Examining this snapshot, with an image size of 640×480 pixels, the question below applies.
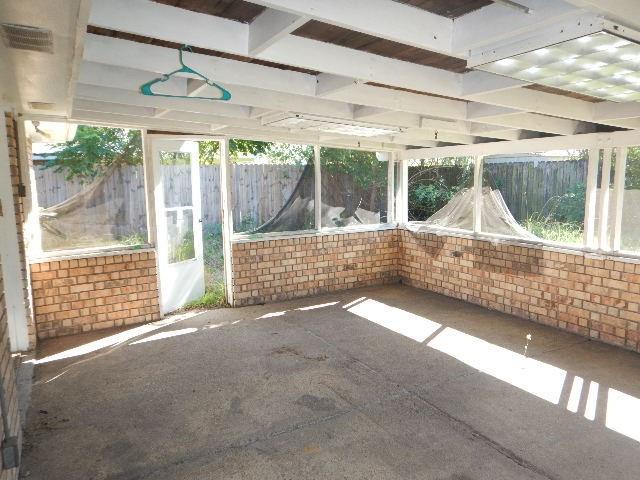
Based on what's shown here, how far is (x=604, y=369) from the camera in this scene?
385cm

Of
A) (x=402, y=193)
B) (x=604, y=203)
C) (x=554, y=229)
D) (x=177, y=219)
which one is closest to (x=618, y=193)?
(x=604, y=203)

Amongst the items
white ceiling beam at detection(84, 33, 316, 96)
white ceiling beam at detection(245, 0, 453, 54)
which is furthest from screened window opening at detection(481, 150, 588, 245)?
white ceiling beam at detection(245, 0, 453, 54)

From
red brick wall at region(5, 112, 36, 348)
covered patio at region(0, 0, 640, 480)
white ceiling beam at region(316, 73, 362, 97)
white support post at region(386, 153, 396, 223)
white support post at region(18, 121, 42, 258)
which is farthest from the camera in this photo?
white support post at region(386, 153, 396, 223)

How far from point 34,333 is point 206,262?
11.9ft

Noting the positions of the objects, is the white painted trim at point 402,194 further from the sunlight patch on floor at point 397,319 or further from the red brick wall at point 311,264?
the sunlight patch on floor at point 397,319

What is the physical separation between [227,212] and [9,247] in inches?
95.3

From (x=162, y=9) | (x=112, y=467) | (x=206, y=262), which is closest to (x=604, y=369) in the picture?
(x=112, y=467)

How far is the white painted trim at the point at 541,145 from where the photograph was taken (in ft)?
14.1

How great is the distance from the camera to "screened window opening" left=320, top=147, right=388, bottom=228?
6.46 m

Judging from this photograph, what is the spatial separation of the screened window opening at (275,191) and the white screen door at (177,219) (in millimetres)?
531

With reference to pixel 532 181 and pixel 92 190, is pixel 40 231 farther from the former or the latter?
pixel 532 181

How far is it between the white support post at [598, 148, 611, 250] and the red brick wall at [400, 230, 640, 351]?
8.5 inches

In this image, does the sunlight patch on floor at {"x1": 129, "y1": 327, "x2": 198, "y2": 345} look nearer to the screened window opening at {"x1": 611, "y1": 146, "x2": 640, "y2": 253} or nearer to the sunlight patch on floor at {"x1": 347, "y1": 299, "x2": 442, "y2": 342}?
the sunlight patch on floor at {"x1": 347, "y1": 299, "x2": 442, "y2": 342}

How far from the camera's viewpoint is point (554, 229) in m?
5.06
